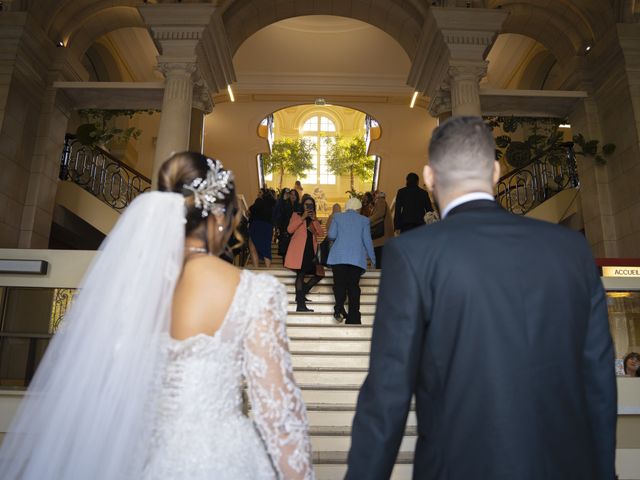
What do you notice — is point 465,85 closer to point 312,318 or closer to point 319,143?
point 312,318

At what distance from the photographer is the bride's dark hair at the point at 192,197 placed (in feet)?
5.74

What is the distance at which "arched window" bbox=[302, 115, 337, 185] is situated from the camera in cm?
2450

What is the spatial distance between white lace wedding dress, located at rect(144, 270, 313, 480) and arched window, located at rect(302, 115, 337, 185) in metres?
22.4

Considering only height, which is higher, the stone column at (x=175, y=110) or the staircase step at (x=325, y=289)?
the stone column at (x=175, y=110)

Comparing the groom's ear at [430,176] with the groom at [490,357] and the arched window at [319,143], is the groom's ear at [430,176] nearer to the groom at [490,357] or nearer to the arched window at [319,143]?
the groom at [490,357]

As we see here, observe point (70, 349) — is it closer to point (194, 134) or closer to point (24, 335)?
point (24, 335)

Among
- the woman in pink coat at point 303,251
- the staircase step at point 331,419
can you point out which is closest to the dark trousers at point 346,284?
the woman in pink coat at point 303,251

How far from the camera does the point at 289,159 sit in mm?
23000

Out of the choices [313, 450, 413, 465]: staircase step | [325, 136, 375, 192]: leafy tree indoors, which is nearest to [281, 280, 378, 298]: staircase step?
[313, 450, 413, 465]: staircase step

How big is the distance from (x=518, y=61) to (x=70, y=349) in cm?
1475

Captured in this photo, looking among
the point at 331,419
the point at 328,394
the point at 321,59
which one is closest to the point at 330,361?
the point at 328,394

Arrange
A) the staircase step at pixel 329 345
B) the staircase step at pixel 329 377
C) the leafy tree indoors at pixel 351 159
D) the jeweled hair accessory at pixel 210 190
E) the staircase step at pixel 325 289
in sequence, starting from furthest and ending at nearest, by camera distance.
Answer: the leafy tree indoors at pixel 351 159 < the staircase step at pixel 325 289 < the staircase step at pixel 329 345 < the staircase step at pixel 329 377 < the jeweled hair accessory at pixel 210 190

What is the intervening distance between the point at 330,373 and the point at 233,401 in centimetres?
387

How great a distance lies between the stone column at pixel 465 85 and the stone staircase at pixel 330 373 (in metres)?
3.31
